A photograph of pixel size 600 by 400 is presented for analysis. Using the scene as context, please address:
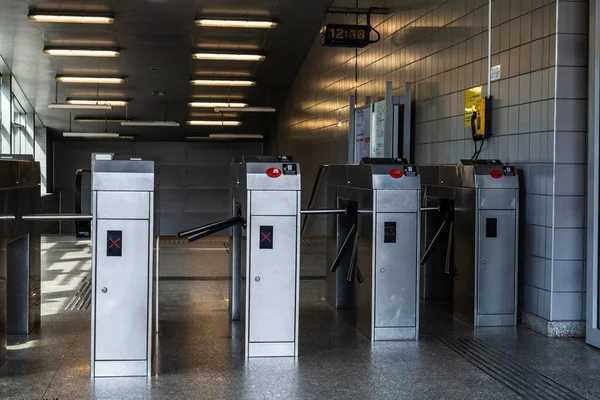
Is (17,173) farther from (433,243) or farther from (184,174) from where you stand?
(184,174)

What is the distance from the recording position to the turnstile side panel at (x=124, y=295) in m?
3.54

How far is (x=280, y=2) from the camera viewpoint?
371 inches

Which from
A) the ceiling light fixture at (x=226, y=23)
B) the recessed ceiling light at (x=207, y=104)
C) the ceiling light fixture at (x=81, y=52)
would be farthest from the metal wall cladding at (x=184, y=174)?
the ceiling light fixture at (x=226, y=23)

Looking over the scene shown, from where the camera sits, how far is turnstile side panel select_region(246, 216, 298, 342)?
394 centimetres

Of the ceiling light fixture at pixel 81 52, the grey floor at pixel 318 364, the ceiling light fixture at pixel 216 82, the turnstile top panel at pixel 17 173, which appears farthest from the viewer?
the ceiling light fixture at pixel 216 82

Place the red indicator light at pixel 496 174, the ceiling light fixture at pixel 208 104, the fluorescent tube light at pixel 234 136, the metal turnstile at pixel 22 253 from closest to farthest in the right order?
the metal turnstile at pixel 22 253
the red indicator light at pixel 496 174
the ceiling light fixture at pixel 208 104
the fluorescent tube light at pixel 234 136

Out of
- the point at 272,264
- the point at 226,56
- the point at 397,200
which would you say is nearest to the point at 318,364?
the point at 272,264

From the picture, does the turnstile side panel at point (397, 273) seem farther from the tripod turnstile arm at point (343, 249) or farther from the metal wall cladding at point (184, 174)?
the metal wall cladding at point (184, 174)

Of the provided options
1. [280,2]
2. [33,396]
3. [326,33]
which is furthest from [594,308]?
[280,2]

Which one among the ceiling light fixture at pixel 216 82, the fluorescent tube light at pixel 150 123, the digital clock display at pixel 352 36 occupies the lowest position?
the fluorescent tube light at pixel 150 123

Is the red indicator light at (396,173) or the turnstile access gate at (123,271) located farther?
the red indicator light at (396,173)

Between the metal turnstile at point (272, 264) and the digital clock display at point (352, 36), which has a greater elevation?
the digital clock display at point (352, 36)

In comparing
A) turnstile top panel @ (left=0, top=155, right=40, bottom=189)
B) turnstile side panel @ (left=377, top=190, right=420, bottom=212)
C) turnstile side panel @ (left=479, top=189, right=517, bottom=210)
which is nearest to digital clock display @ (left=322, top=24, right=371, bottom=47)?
turnstile side panel @ (left=479, top=189, right=517, bottom=210)

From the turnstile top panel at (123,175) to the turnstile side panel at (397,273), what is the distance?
1.42 meters
